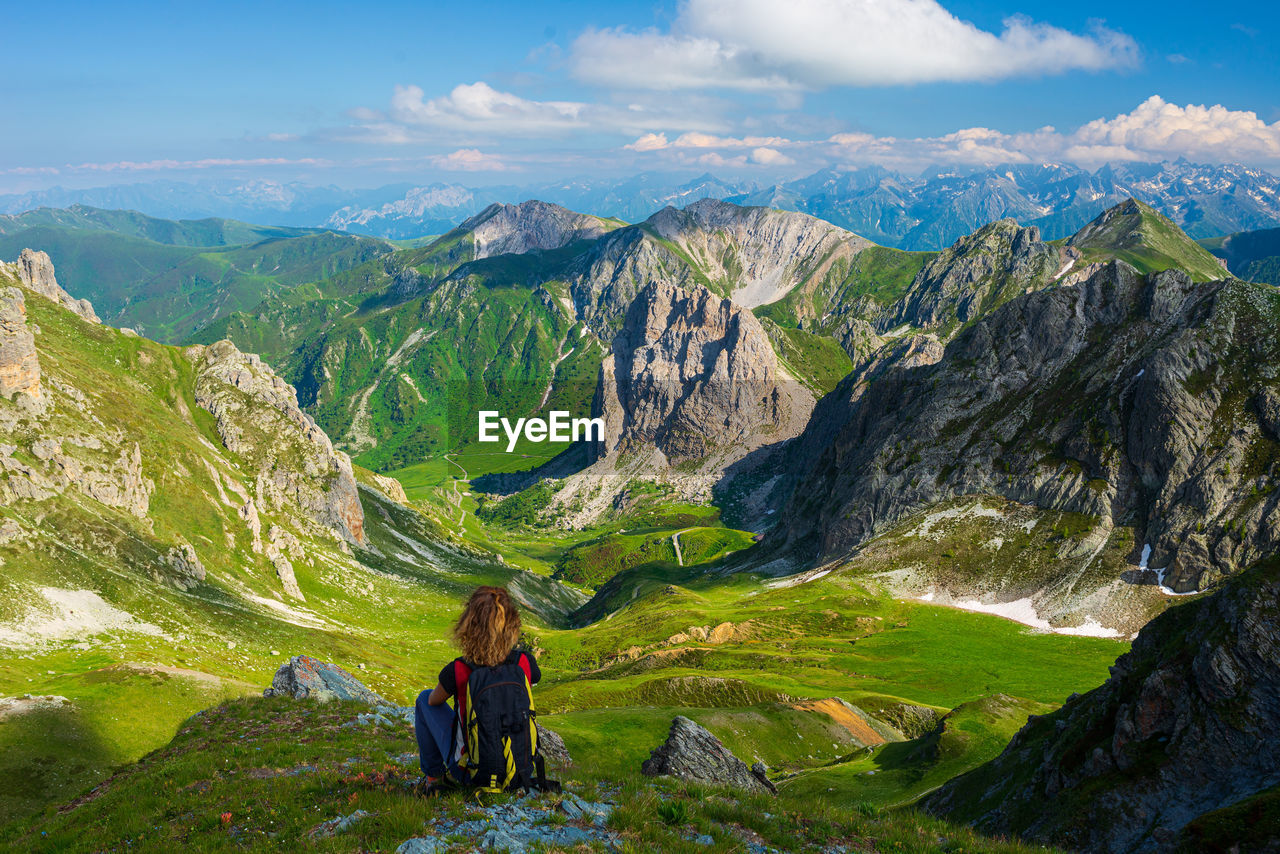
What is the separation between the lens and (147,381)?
6737 inches

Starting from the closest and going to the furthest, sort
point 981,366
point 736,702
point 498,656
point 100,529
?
point 498,656
point 736,702
point 100,529
point 981,366

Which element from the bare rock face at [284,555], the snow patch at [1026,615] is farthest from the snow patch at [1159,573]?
the bare rock face at [284,555]

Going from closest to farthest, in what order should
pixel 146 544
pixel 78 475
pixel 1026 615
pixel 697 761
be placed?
pixel 697 761 → pixel 146 544 → pixel 78 475 → pixel 1026 615

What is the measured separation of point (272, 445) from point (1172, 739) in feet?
662

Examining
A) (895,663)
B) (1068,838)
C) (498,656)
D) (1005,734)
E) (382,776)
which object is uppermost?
(498,656)

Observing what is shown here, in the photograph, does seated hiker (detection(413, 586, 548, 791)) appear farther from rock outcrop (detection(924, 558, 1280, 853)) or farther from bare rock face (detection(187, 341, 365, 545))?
bare rock face (detection(187, 341, 365, 545))

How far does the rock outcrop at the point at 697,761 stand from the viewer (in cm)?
3619

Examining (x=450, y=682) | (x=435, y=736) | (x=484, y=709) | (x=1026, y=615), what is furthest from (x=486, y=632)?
(x=1026, y=615)

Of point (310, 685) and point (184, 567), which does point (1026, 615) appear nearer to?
point (310, 685)

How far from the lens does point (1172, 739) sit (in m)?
25.4

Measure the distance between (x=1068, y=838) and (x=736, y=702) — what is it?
5464cm

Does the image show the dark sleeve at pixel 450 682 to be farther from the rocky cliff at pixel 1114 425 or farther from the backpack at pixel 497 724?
the rocky cliff at pixel 1114 425

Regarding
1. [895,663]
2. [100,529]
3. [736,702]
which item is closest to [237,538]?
[100,529]

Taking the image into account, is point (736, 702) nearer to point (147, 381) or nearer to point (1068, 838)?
point (1068, 838)
